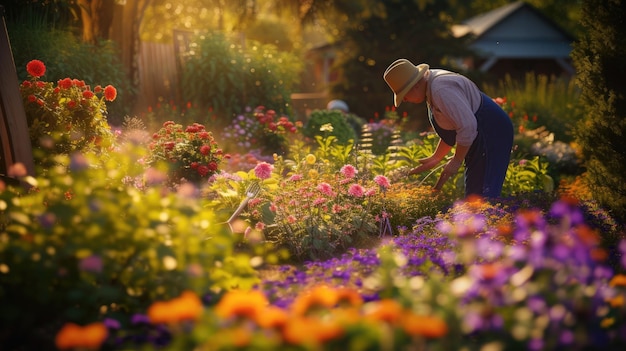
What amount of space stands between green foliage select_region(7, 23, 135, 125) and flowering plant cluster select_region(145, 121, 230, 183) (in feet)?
11.9

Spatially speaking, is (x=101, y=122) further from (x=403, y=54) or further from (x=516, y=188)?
(x=403, y=54)

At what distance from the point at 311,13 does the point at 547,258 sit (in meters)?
11.4

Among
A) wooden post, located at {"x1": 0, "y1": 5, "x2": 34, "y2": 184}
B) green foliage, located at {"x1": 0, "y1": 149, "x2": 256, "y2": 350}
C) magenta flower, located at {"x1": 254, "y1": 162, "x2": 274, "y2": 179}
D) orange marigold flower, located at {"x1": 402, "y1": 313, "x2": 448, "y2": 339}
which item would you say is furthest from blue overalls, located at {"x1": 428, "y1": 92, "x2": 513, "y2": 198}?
orange marigold flower, located at {"x1": 402, "y1": 313, "x2": 448, "y2": 339}

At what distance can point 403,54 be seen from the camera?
15422 mm

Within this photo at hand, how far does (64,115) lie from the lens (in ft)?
16.1

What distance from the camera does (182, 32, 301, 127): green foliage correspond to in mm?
10477

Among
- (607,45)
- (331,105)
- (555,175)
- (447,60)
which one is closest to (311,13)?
(331,105)

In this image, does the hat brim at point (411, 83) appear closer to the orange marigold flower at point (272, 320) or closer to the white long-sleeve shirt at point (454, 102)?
the white long-sleeve shirt at point (454, 102)

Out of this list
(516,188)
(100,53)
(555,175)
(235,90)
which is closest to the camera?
(516,188)

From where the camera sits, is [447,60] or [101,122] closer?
[101,122]

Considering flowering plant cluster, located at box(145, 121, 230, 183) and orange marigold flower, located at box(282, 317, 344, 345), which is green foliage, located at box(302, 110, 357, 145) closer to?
flowering plant cluster, located at box(145, 121, 230, 183)

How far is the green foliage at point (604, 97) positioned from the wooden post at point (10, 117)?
4.29m

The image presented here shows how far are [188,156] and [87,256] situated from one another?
3103mm

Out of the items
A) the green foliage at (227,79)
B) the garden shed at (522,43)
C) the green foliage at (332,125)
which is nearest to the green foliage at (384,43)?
the green foliage at (227,79)
